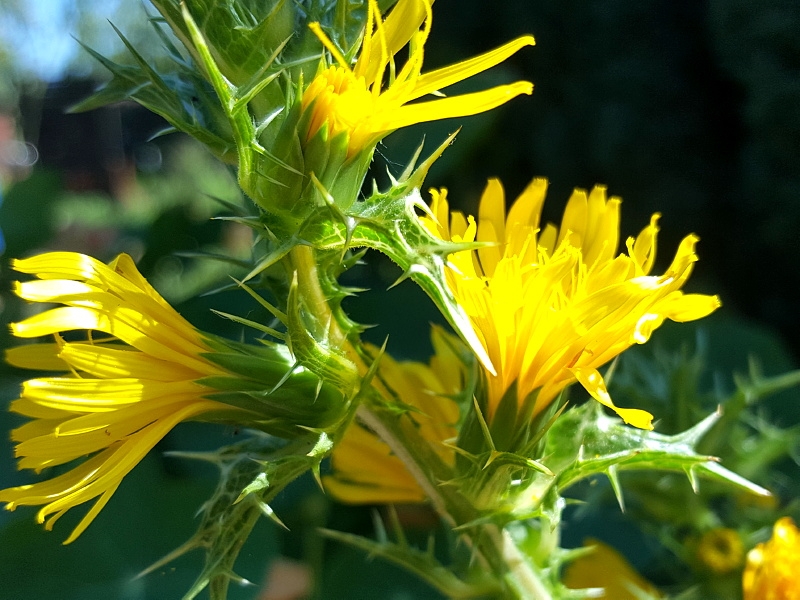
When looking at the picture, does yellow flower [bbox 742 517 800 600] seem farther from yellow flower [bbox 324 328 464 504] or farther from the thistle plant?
yellow flower [bbox 324 328 464 504]

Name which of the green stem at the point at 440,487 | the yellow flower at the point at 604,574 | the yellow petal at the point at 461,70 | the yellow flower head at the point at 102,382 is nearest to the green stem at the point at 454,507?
the green stem at the point at 440,487

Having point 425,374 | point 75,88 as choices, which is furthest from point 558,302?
point 75,88

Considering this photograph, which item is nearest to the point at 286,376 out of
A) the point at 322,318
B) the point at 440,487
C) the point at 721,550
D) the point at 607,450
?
the point at 322,318

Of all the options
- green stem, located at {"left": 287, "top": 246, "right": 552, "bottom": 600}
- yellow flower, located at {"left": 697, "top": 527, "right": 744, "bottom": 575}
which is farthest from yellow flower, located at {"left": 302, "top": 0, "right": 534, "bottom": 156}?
yellow flower, located at {"left": 697, "top": 527, "right": 744, "bottom": 575}

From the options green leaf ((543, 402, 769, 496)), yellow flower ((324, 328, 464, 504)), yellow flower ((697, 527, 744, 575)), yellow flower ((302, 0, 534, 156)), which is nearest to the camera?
yellow flower ((302, 0, 534, 156))

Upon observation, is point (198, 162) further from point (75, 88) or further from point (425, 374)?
point (425, 374)

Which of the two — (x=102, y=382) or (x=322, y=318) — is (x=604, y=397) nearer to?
(x=322, y=318)
